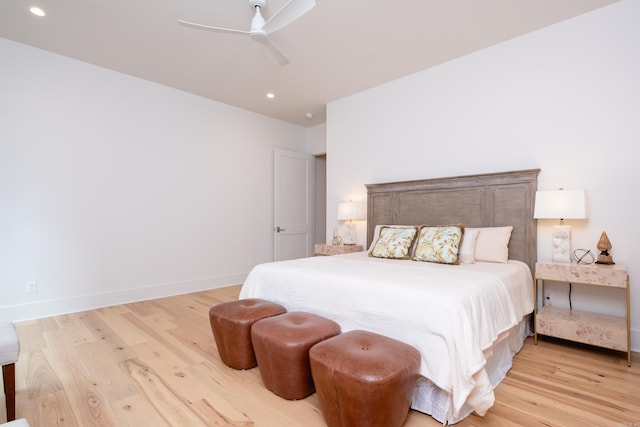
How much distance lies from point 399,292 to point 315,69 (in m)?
2.95

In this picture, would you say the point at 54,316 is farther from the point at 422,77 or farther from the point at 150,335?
the point at 422,77

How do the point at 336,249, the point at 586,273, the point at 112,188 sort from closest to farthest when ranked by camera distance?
the point at 586,273, the point at 112,188, the point at 336,249

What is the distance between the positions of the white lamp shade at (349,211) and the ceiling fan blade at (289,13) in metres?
2.45

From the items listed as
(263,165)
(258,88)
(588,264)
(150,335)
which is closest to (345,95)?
(258,88)

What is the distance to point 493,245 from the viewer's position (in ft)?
9.75

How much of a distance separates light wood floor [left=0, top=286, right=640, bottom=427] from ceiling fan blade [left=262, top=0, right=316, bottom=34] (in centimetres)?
253

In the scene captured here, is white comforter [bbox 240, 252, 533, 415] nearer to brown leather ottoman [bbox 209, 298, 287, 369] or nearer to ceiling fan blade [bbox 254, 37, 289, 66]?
brown leather ottoman [bbox 209, 298, 287, 369]

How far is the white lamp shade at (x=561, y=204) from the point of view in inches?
102

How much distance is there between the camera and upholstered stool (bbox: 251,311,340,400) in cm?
183

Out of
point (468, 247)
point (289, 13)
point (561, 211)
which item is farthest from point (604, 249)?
point (289, 13)

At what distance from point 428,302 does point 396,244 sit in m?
1.48

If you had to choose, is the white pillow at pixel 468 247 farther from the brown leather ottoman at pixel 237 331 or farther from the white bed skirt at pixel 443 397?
the brown leather ottoman at pixel 237 331

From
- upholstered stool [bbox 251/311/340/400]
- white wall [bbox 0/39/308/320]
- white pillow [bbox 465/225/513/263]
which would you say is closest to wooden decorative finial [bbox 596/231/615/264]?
white pillow [bbox 465/225/513/263]

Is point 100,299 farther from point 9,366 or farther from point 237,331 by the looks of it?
point 237,331
